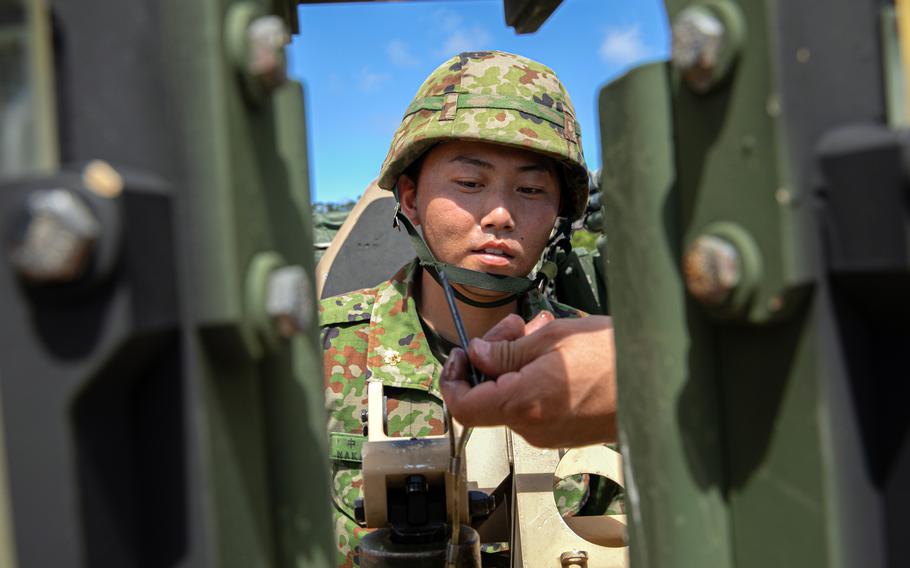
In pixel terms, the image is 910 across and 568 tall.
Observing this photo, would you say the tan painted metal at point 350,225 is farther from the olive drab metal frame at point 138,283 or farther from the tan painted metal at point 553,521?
the olive drab metal frame at point 138,283

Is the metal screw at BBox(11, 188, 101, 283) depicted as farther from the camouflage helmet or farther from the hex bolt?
the camouflage helmet

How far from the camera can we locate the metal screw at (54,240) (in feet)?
1.60

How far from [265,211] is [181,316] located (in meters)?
0.14

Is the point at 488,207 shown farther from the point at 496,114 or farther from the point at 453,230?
the point at 496,114

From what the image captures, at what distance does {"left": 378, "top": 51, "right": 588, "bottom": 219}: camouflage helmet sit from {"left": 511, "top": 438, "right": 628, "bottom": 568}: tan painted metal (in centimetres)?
102

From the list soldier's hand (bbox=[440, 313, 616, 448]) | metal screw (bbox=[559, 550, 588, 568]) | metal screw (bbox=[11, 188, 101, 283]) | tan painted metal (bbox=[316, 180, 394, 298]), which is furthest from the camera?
tan painted metal (bbox=[316, 180, 394, 298])

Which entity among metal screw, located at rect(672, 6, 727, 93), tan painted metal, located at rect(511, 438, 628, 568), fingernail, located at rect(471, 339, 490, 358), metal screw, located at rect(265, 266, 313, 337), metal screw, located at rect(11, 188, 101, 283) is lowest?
tan painted metal, located at rect(511, 438, 628, 568)

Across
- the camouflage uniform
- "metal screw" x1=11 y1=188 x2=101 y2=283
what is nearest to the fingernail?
"metal screw" x1=11 y1=188 x2=101 y2=283

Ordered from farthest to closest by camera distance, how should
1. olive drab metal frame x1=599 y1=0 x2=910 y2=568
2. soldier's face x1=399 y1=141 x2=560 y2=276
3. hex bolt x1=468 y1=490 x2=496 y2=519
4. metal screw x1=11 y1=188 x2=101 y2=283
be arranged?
1. soldier's face x1=399 y1=141 x2=560 y2=276
2. hex bolt x1=468 y1=490 x2=496 y2=519
3. olive drab metal frame x1=599 y1=0 x2=910 y2=568
4. metal screw x1=11 y1=188 x2=101 y2=283

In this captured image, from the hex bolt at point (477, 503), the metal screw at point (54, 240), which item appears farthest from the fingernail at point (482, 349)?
the metal screw at point (54, 240)

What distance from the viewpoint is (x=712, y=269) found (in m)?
0.65

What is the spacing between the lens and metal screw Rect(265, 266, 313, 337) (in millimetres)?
619

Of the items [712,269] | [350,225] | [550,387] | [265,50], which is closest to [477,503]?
[550,387]

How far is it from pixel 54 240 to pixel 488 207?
2.12m
